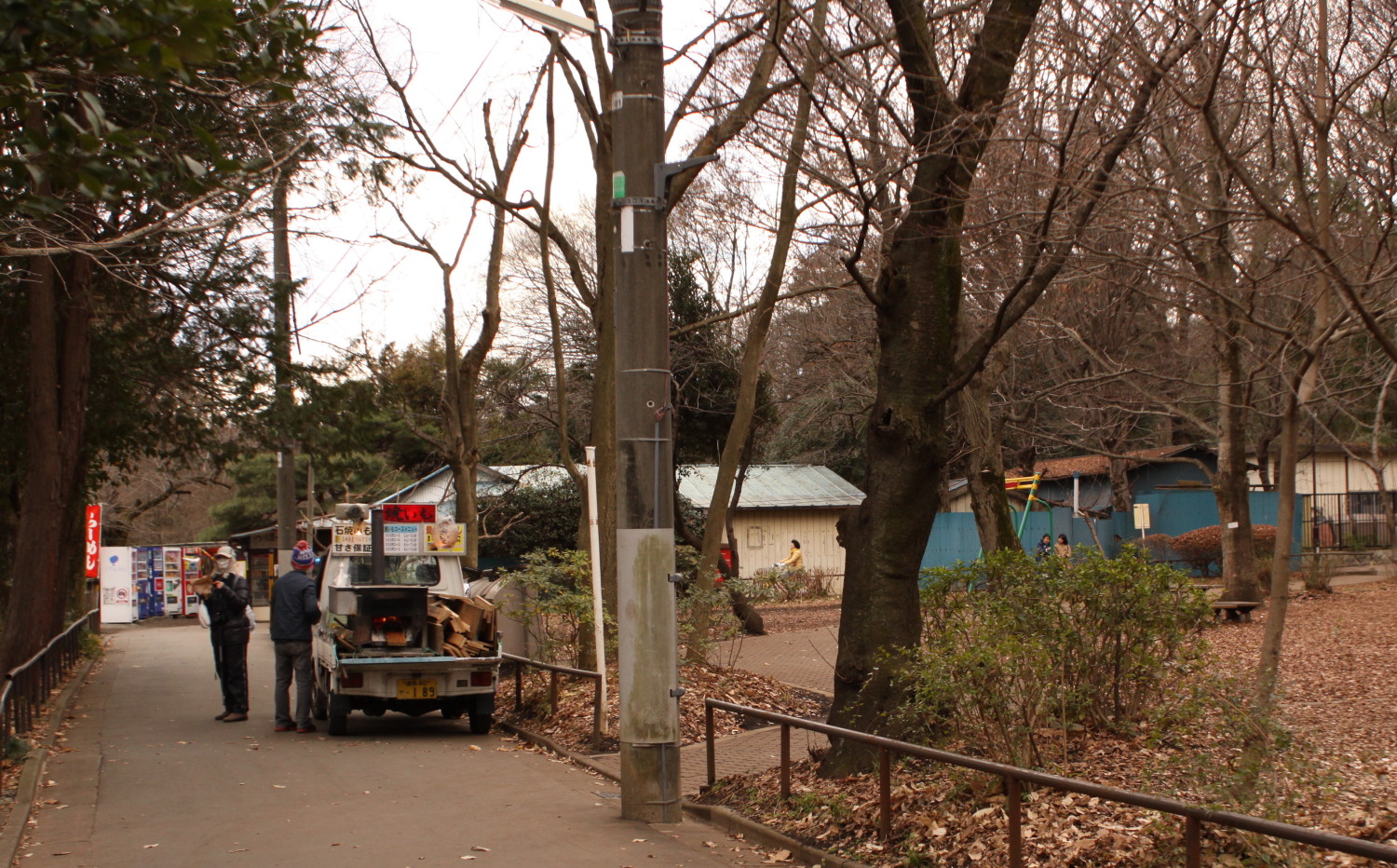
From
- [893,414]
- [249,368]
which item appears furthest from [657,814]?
[249,368]

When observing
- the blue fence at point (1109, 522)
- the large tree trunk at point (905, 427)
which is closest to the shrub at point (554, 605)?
the large tree trunk at point (905, 427)

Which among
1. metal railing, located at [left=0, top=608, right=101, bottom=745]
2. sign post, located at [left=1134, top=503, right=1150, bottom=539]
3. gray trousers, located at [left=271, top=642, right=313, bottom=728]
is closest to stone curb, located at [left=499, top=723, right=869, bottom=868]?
gray trousers, located at [left=271, top=642, right=313, bottom=728]

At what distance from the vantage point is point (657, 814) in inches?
333

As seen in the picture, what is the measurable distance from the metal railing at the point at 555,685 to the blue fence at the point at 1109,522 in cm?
2168

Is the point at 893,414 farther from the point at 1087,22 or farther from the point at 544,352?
the point at 544,352

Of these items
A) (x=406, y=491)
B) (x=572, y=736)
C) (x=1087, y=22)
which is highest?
(x=1087, y=22)

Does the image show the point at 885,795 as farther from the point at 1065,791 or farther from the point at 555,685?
the point at 555,685

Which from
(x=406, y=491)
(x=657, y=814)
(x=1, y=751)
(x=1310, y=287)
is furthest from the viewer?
(x=406, y=491)

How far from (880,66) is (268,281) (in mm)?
11944

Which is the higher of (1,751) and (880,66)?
(880,66)

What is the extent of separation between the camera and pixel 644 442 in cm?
852

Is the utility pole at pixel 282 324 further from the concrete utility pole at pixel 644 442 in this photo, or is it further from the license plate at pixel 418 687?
the concrete utility pole at pixel 644 442

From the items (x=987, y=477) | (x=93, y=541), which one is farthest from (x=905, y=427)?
(x=93, y=541)

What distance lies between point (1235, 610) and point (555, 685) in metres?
11.9
